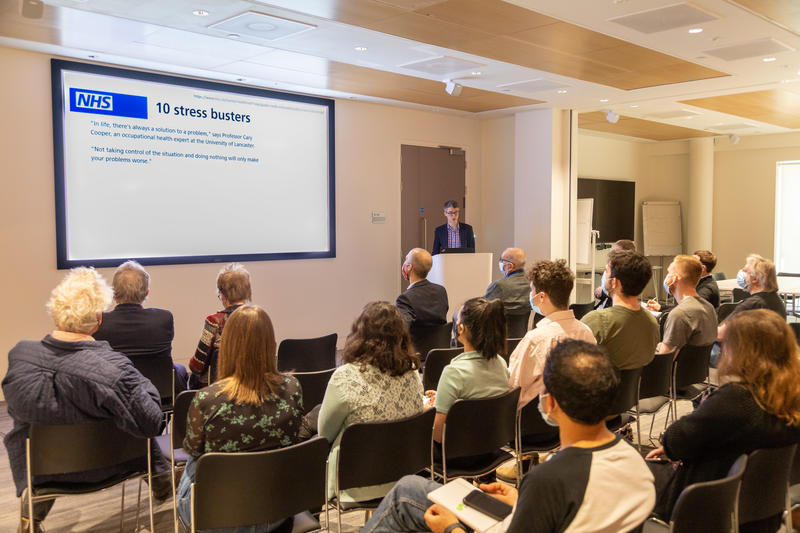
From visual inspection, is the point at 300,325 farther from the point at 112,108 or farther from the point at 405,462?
the point at 405,462

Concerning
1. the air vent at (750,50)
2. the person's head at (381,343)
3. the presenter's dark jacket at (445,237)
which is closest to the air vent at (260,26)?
the person's head at (381,343)

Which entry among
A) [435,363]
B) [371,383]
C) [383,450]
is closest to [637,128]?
[435,363]

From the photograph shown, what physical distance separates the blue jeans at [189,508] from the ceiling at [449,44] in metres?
3.24

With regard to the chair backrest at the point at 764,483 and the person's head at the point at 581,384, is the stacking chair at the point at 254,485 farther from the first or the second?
the chair backrest at the point at 764,483

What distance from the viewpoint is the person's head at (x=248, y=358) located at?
7.79 feet

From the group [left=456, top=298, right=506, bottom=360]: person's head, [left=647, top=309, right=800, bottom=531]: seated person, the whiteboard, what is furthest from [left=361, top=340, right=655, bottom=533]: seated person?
the whiteboard

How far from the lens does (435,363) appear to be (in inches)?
159

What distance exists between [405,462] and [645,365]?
1.85 metres

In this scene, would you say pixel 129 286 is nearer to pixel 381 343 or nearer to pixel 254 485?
pixel 381 343

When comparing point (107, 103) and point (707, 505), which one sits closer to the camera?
point (707, 505)

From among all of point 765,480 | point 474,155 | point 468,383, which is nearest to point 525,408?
point 468,383

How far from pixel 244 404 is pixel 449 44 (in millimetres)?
4130

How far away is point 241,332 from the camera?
2.44 metres

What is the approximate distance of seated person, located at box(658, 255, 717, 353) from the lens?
→ 428 centimetres
